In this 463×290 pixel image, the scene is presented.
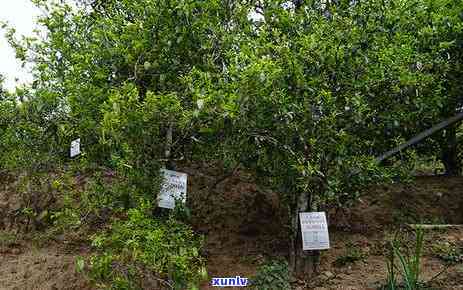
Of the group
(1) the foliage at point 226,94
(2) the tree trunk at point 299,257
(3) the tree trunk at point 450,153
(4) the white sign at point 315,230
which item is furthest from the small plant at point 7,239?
(3) the tree trunk at point 450,153

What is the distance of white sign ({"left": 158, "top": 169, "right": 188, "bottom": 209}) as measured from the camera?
392cm

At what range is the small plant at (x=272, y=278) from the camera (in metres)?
4.35

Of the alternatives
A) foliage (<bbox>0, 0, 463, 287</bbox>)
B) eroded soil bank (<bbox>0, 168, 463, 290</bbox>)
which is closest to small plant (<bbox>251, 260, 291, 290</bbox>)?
eroded soil bank (<bbox>0, 168, 463, 290</bbox>)

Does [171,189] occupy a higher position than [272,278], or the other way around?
[171,189]

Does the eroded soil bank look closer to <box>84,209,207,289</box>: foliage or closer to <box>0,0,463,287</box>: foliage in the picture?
<box>0,0,463,287</box>: foliage

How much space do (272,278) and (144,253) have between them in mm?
1410

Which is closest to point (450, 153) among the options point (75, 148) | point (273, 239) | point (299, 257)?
point (273, 239)

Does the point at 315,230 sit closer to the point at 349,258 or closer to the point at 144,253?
the point at 349,258

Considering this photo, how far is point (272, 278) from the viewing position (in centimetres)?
440

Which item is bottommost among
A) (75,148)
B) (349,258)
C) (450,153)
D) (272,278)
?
(272,278)

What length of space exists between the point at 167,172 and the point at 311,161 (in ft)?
3.70

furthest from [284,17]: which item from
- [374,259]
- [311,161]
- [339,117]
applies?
[374,259]

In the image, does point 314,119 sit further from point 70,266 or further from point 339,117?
point 70,266

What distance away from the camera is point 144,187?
379 cm
